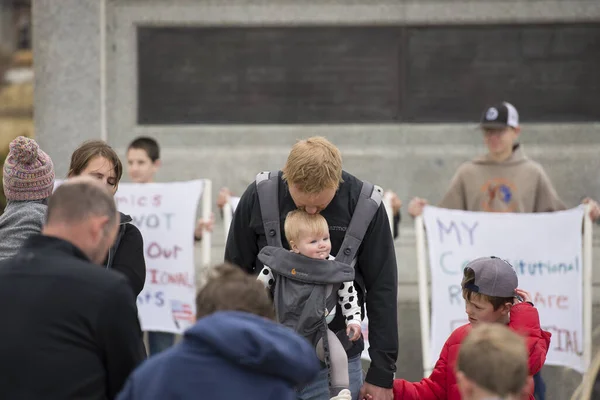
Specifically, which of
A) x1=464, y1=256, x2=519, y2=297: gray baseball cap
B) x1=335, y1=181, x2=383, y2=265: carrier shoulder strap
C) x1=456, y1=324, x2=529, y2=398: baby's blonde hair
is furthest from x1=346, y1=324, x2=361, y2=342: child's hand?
x1=456, y1=324, x2=529, y2=398: baby's blonde hair

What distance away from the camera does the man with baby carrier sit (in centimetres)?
415

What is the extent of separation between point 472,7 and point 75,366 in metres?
6.25

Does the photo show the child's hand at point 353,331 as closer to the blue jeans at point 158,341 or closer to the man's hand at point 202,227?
the man's hand at point 202,227

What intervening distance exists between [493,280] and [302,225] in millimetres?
860

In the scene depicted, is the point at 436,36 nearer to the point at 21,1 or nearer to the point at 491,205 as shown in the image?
the point at 491,205

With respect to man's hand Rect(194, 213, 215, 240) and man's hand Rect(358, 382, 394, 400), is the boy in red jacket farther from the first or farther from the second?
man's hand Rect(194, 213, 215, 240)

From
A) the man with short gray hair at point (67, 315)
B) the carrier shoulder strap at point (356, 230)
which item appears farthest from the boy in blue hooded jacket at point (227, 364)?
the carrier shoulder strap at point (356, 230)

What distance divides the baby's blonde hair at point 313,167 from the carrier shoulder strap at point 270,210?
0.19 m

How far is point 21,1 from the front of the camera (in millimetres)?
15695

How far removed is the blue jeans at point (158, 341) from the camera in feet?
23.6

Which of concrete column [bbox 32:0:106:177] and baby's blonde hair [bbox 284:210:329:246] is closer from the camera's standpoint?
baby's blonde hair [bbox 284:210:329:246]

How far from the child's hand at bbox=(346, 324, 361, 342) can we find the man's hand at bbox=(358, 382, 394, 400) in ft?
1.01

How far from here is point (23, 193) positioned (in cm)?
432

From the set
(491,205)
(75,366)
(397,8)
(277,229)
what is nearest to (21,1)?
(397,8)
